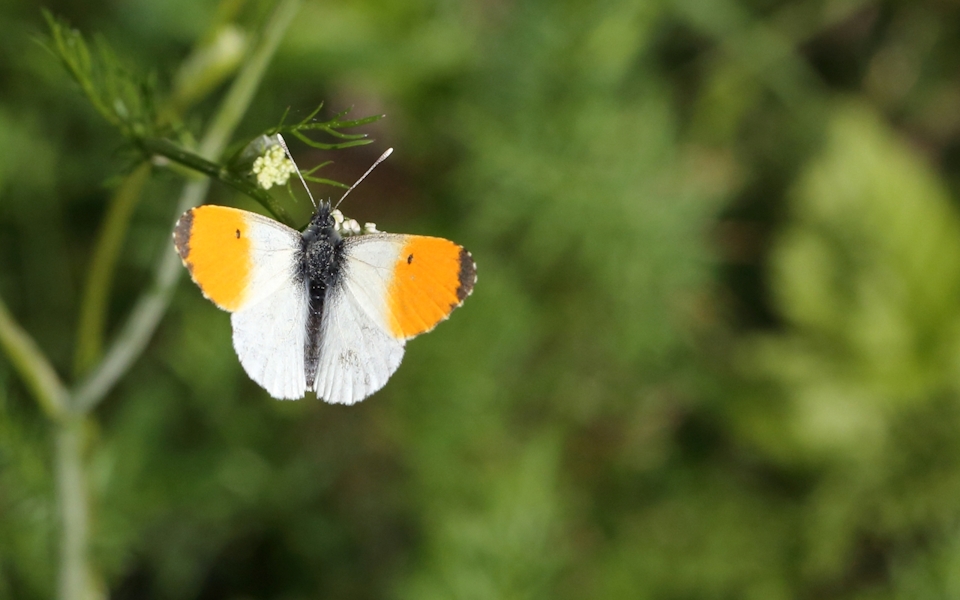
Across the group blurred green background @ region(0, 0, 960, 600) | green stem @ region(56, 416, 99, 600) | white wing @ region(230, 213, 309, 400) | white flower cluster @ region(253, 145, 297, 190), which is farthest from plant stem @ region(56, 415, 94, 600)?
white flower cluster @ region(253, 145, 297, 190)

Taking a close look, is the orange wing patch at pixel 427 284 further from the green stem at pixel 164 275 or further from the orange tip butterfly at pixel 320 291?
the green stem at pixel 164 275

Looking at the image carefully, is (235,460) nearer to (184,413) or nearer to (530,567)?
(184,413)

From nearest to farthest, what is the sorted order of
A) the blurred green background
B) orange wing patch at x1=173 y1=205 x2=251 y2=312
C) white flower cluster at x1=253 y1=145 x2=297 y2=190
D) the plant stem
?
white flower cluster at x1=253 y1=145 x2=297 y2=190, orange wing patch at x1=173 y1=205 x2=251 y2=312, the plant stem, the blurred green background

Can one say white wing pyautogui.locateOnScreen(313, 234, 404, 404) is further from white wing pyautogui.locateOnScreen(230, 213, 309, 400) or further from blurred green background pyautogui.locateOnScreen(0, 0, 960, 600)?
blurred green background pyautogui.locateOnScreen(0, 0, 960, 600)

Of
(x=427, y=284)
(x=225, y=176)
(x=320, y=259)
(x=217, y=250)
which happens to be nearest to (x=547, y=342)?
(x=320, y=259)

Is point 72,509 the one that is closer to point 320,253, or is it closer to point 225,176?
point 320,253

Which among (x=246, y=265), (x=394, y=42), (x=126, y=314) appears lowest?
(x=246, y=265)

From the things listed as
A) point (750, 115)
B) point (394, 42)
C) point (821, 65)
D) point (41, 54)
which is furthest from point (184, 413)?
point (821, 65)
